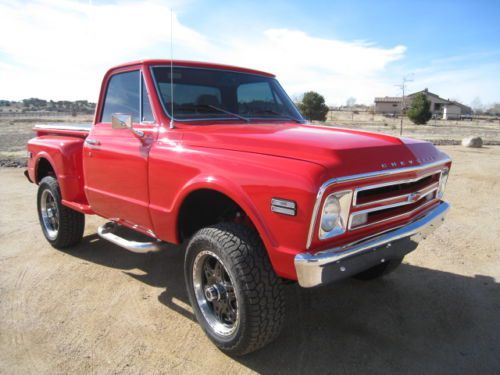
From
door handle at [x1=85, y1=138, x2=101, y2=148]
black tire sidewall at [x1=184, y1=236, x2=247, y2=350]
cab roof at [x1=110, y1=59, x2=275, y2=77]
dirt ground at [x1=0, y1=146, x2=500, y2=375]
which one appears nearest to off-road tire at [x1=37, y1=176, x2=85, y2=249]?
dirt ground at [x1=0, y1=146, x2=500, y2=375]

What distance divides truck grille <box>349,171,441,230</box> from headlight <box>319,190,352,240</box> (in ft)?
0.19

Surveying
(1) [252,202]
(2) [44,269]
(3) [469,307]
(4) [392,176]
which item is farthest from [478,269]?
(2) [44,269]

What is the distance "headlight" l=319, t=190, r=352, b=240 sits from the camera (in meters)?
2.21

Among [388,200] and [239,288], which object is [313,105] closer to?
[388,200]

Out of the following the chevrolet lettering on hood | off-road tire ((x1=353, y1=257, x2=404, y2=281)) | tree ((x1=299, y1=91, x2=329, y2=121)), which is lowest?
off-road tire ((x1=353, y1=257, x2=404, y2=281))

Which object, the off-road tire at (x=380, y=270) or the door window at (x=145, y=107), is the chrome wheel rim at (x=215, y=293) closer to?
the door window at (x=145, y=107)

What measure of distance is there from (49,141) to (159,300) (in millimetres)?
2414

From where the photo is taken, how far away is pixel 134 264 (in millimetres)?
4406

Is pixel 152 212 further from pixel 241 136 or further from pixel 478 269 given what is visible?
pixel 478 269

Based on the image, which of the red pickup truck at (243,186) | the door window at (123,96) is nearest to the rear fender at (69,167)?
the red pickup truck at (243,186)

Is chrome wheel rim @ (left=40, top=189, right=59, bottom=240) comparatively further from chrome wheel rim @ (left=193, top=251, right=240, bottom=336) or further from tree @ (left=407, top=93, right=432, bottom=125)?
tree @ (left=407, top=93, right=432, bottom=125)

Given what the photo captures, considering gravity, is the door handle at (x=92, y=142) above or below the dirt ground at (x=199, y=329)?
above

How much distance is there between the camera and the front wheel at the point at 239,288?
8.07 ft

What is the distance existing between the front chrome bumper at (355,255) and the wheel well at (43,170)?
3956mm
